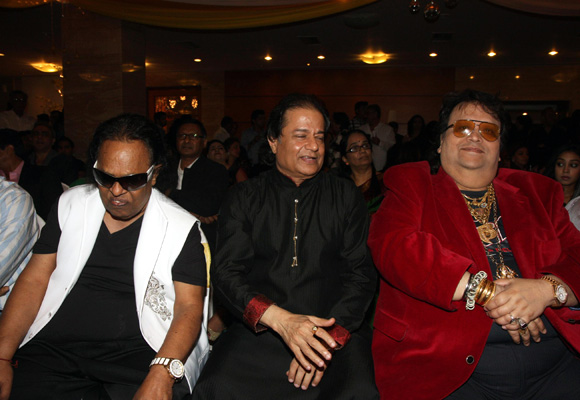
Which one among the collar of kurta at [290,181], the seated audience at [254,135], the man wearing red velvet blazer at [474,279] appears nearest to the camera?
the man wearing red velvet blazer at [474,279]

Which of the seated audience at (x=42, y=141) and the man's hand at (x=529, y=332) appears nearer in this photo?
the man's hand at (x=529, y=332)

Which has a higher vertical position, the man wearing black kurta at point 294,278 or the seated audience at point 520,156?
the seated audience at point 520,156

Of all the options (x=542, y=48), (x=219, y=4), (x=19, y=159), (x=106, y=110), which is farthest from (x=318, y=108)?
(x=542, y=48)

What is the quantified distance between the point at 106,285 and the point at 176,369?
0.57 meters

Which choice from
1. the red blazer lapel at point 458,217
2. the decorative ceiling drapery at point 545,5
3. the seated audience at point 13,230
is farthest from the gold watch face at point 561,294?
the decorative ceiling drapery at point 545,5

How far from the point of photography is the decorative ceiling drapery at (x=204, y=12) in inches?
248

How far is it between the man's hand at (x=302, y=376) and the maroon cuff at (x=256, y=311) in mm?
216

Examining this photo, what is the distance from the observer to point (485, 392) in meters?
1.91

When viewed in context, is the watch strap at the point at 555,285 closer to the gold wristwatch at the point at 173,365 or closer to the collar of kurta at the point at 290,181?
the collar of kurta at the point at 290,181

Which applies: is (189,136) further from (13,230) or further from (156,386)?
(156,386)

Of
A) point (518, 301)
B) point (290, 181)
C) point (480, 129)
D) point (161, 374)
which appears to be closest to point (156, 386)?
point (161, 374)

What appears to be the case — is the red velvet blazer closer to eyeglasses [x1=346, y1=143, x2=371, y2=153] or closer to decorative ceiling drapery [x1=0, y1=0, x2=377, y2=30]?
eyeglasses [x1=346, y1=143, x2=371, y2=153]

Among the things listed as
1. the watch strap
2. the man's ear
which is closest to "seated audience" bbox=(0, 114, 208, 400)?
the man's ear

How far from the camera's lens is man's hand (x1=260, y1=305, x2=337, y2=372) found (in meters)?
1.78
